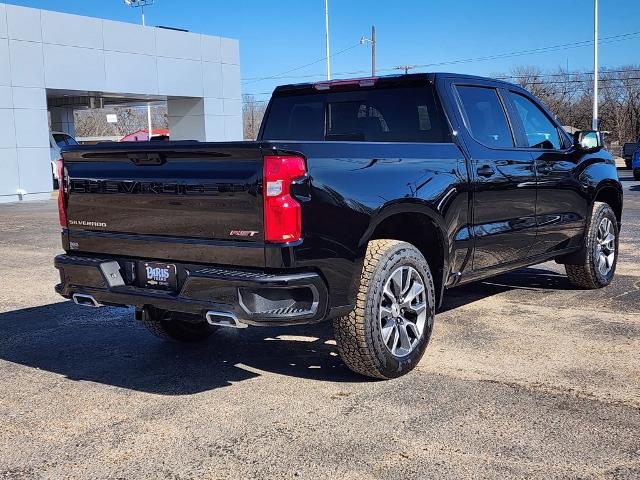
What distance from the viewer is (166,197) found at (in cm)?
446

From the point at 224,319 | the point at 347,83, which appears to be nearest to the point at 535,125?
the point at 347,83

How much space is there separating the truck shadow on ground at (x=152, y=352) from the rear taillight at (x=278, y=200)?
1287 millimetres

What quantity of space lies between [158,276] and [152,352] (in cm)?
A: 137

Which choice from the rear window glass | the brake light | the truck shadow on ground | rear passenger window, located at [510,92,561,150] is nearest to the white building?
→ the truck shadow on ground

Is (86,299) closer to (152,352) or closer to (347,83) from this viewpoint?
(152,352)

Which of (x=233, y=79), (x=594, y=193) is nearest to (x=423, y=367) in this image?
(x=594, y=193)

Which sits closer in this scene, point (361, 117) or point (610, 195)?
point (361, 117)

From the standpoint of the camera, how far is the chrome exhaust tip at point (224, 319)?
13.6 feet

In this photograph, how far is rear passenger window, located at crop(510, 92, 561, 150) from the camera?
257 inches

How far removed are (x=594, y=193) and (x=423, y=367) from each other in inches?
123

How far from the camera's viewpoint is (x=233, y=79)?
3130cm

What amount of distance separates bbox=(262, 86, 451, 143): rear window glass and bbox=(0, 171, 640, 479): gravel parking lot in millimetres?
1569

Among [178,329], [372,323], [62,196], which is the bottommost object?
[178,329]

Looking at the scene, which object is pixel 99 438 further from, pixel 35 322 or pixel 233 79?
pixel 233 79
